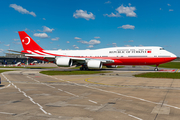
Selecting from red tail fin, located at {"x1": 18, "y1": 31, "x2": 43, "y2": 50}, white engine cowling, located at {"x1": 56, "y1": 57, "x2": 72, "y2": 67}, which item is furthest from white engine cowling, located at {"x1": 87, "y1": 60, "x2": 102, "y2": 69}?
red tail fin, located at {"x1": 18, "y1": 31, "x2": 43, "y2": 50}

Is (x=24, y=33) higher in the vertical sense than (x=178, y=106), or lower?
higher

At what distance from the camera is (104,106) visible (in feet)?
34.3

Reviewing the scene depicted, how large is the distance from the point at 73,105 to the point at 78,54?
35.8 meters

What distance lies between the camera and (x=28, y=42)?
50.1 m

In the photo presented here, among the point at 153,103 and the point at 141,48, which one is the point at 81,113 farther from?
the point at 141,48

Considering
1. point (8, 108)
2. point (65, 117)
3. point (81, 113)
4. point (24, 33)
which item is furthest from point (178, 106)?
point (24, 33)

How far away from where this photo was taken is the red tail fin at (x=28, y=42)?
164 ft

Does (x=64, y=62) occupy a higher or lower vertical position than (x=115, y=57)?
lower

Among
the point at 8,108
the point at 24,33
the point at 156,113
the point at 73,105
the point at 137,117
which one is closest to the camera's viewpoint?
the point at 137,117

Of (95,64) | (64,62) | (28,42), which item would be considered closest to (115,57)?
(95,64)

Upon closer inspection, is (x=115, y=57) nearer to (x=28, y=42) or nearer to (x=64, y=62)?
(x=64, y=62)

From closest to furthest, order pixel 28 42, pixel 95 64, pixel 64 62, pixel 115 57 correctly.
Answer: pixel 95 64, pixel 64 62, pixel 115 57, pixel 28 42

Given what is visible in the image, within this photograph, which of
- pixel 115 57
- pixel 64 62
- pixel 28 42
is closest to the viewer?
pixel 64 62

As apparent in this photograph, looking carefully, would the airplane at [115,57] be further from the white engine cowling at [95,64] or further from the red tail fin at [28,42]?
the red tail fin at [28,42]
